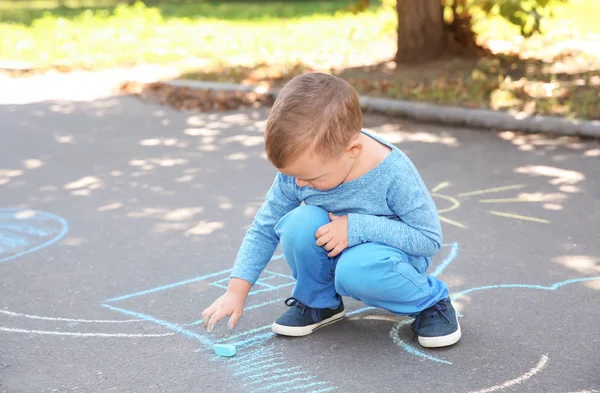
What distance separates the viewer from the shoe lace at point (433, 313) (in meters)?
2.79

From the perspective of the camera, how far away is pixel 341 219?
107 inches

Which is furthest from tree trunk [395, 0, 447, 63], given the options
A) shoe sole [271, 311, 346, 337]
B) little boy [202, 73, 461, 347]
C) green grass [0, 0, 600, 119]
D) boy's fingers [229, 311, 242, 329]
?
boy's fingers [229, 311, 242, 329]

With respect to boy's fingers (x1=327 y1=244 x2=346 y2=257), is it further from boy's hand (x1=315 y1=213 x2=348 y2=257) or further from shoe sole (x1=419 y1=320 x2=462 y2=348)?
shoe sole (x1=419 y1=320 x2=462 y2=348)

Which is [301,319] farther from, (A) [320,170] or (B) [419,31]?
(B) [419,31]

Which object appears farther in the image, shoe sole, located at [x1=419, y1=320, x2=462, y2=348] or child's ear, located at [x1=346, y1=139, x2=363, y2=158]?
shoe sole, located at [x1=419, y1=320, x2=462, y2=348]

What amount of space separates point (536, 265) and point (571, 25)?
27.4 feet

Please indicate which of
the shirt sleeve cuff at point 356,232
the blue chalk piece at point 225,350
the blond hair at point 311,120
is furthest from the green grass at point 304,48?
the blue chalk piece at point 225,350

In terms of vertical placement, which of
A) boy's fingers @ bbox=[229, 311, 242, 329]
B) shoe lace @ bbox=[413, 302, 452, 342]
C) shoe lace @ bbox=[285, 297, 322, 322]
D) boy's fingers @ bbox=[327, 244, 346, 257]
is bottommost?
shoe lace @ bbox=[285, 297, 322, 322]

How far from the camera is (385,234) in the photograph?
2678mm

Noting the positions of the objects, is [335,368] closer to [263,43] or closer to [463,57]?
[463,57]

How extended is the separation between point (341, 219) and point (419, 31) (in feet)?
20.9

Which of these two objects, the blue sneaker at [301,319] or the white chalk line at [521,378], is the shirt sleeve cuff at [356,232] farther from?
the white chalk line at [521,378]

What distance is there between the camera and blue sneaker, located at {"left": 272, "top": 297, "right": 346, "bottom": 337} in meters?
2.93

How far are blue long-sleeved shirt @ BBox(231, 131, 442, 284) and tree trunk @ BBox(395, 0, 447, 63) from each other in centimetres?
607
